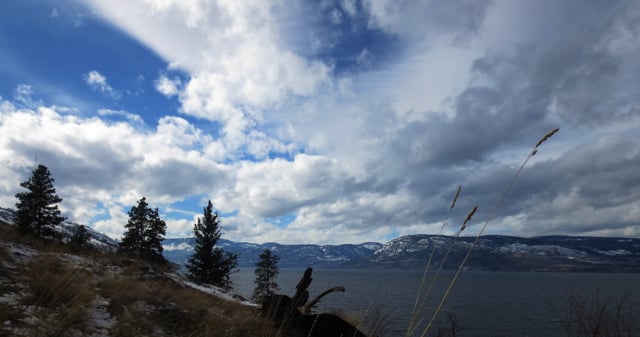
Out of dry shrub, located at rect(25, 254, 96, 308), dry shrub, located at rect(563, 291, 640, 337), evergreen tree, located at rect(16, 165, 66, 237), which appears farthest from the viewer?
evergreen tree, located at rect(16, 165, 66, 237)

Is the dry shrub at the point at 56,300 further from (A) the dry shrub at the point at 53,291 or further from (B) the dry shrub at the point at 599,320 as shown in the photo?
(B) the dry shrub at the point at 599,320

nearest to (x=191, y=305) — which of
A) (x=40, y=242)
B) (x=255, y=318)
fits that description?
(x=255, y=318)

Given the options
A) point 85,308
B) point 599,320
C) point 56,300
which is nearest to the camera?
point 599,320

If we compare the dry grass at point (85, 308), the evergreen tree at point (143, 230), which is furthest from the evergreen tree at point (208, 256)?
the dry grass at point (85, 308)

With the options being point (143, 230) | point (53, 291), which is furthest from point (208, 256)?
point (53, 291)

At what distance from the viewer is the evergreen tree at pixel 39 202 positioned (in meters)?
30.5

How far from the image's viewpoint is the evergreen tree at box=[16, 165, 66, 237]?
3048 cm

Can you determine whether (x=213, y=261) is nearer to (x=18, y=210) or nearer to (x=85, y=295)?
(x=18, y=210)

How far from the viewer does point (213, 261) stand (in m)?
37.0

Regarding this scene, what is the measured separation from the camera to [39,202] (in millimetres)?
30766

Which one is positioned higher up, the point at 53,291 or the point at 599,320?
the point at 53,291

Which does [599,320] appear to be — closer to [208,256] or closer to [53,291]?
[53,291]

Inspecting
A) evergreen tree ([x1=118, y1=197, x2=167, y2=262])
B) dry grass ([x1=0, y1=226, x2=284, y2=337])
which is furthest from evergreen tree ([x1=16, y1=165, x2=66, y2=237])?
dry grass ([x1=0, y1=226, x2=284, y2=337])

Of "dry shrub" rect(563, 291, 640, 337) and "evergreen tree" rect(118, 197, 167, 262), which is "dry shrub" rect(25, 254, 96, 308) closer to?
"dry shrub" rect(563, 291, 640, 337)
